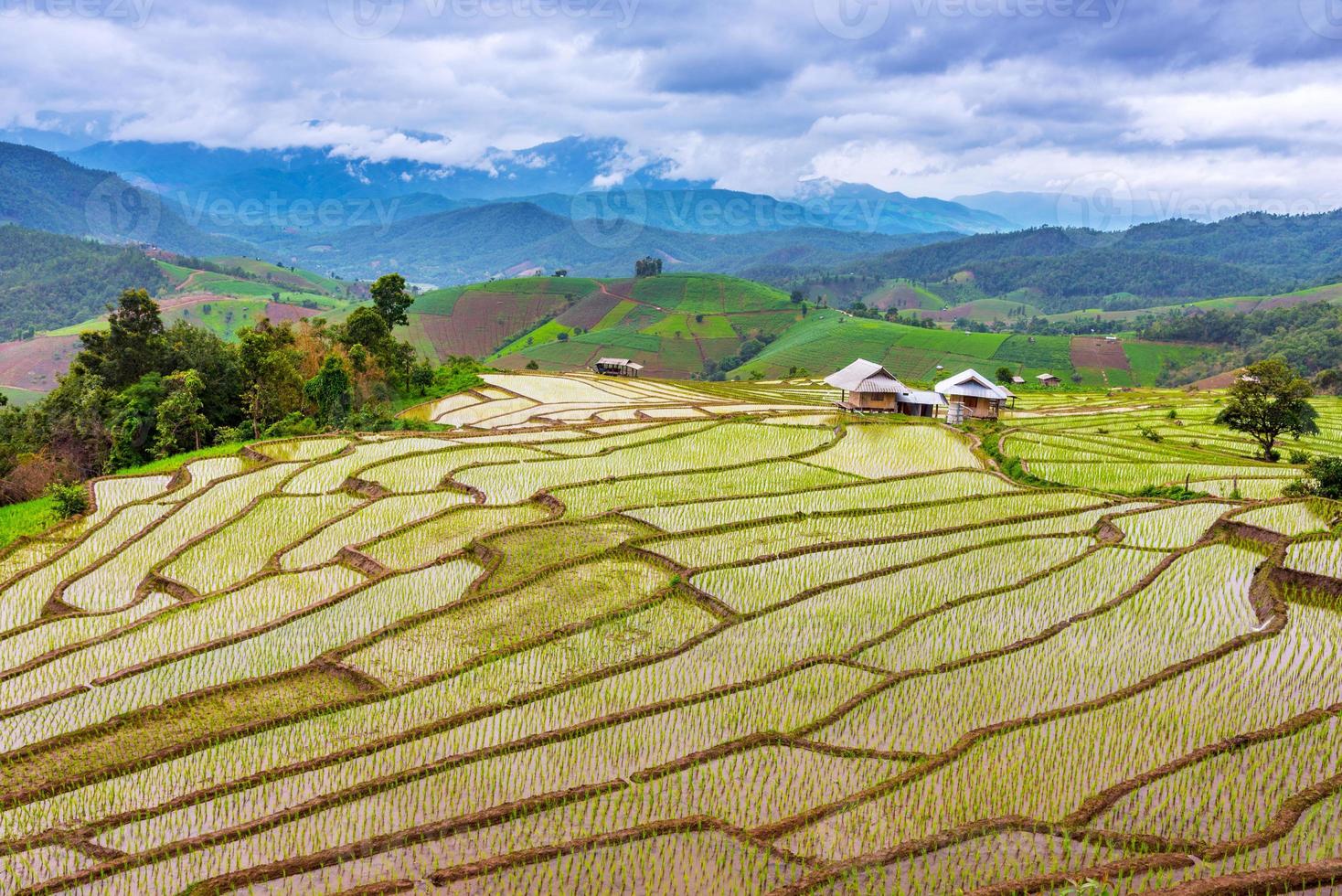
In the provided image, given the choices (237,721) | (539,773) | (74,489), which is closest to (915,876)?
(539,773)

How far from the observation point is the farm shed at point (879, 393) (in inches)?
1254

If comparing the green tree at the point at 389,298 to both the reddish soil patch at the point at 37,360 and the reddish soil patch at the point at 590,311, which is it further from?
the reddish soil patch at the point at 590,311

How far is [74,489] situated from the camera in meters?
17.6

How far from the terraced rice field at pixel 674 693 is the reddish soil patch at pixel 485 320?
316 ft

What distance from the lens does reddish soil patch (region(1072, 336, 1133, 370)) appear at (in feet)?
286

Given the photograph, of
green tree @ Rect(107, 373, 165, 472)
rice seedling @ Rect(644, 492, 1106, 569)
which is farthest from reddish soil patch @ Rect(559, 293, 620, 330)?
rice seedling @ Rect(644, 492, 1106, 569)

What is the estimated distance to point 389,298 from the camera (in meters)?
38.0

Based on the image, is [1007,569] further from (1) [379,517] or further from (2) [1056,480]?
(1) [379,517]

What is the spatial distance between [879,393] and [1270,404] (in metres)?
13.0

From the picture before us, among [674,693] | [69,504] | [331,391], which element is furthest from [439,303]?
[674,693]

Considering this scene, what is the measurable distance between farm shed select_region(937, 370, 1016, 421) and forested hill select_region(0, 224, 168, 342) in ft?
389

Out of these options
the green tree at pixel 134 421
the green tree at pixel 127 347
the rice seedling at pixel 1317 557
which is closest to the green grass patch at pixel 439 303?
the green tree at pixel 127 347

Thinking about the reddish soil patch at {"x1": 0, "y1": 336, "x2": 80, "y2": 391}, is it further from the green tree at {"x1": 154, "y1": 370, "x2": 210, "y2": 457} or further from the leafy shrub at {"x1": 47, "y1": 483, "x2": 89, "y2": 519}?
the leafy shrub at {"x1": 47, "y1": 483, "x2": 89, "y2": 519}

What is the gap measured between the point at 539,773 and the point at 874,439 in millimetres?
16319
